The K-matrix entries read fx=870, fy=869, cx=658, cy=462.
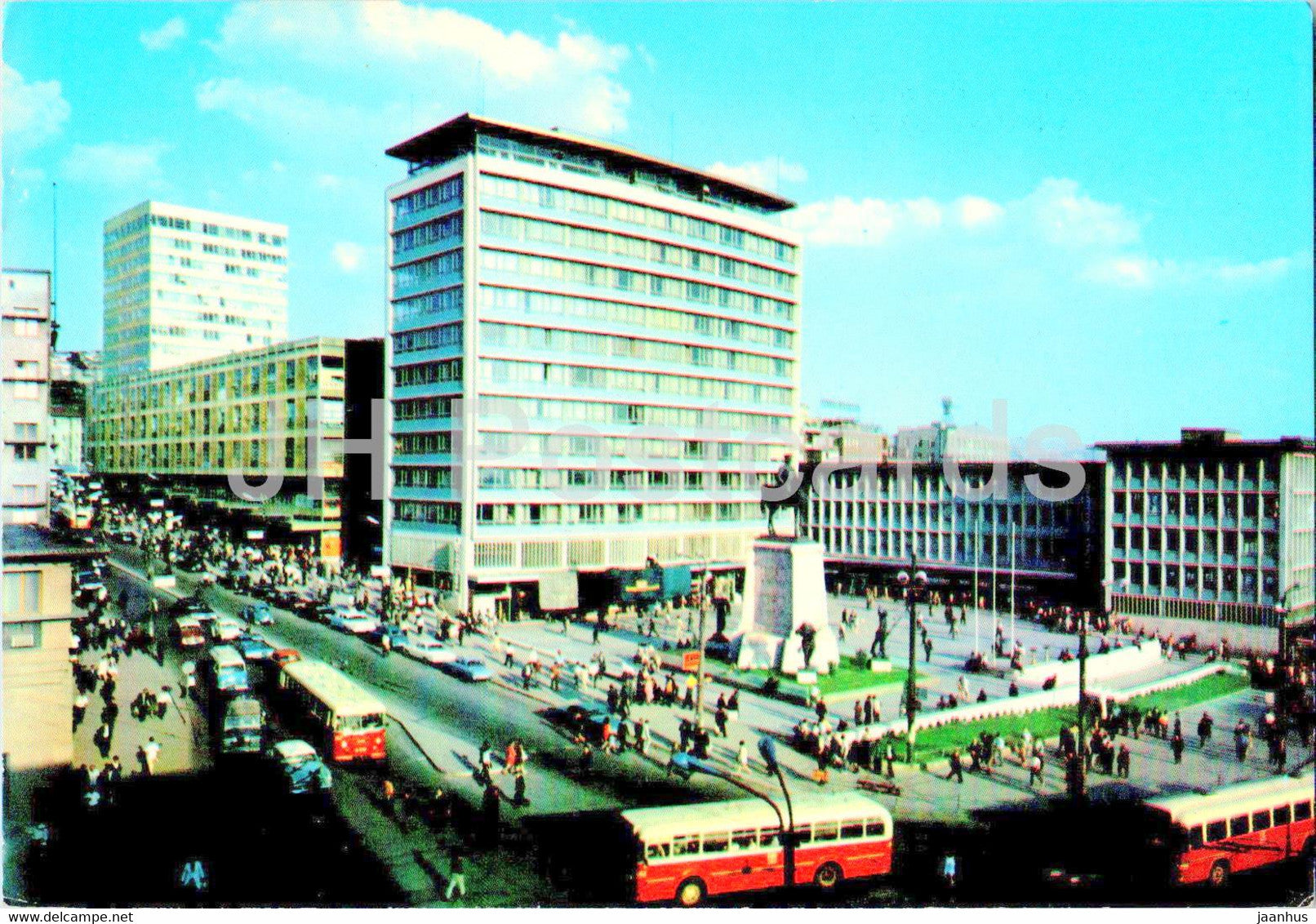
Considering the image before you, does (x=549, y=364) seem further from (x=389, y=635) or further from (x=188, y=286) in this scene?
(x=188, y=286)

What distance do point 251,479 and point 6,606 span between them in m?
22.2

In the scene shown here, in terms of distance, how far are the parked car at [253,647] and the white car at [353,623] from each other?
14.2 feet

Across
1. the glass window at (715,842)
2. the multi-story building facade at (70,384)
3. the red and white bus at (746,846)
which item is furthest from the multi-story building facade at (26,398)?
the glass window at (715,842)

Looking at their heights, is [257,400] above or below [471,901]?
above

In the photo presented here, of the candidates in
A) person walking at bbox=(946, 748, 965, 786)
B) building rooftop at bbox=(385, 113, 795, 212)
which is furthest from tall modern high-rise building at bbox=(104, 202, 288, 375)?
person walking at bbox=(946, 748, 965, 786)

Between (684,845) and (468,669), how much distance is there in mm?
15798

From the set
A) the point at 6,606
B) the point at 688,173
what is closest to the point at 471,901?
the point at 6,606

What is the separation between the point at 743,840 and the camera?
1698cm

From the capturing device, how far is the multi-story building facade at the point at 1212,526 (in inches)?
1646

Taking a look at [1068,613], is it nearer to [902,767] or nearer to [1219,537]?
[1219,537]

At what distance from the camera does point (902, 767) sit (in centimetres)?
2364

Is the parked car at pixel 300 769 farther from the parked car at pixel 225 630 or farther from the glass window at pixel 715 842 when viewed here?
the parked car at pixel 225 630

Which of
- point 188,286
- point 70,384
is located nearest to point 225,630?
point 70,384

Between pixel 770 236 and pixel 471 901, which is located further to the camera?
pixel 770 236
